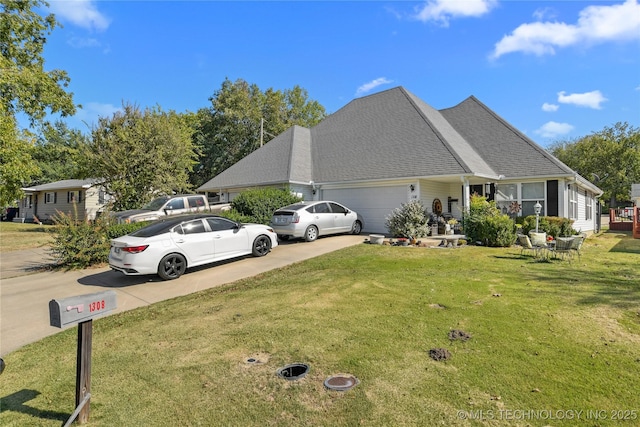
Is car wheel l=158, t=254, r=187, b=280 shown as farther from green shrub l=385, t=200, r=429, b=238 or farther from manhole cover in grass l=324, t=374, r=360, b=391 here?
green shrub l=385, t=200, r=429, b=238

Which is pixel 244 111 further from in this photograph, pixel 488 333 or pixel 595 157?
pixel 595 157

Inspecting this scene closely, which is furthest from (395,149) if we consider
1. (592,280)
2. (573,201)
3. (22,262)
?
(22,262)

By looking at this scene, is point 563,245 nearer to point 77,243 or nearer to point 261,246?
point 261,246

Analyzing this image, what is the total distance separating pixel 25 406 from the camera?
126 inches

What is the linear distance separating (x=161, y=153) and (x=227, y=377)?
1766cm

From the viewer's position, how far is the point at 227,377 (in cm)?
347

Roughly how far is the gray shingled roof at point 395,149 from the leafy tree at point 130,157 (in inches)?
168

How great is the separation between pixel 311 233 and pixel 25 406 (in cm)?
1050

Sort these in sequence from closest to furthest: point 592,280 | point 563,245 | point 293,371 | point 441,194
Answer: point 293,371 → point 592,280 → point 563,245 → point 441,194

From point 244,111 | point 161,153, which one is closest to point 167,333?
point 161,153

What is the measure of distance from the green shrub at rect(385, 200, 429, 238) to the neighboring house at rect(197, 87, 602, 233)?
210cm

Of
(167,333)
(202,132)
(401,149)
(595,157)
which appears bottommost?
(167,333)

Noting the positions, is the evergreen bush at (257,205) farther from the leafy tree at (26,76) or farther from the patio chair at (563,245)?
the patio chair at (563,245)

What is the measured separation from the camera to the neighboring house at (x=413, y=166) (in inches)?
589
